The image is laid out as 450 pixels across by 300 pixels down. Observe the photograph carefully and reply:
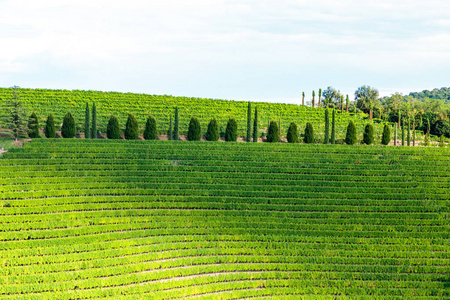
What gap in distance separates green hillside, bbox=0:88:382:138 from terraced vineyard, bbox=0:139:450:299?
15.8m

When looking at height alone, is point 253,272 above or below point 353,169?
below

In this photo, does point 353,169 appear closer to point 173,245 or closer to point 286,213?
point 286,213

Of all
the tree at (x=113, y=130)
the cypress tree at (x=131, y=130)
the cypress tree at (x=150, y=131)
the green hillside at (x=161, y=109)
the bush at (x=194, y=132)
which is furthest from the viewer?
the green hillside at (x=161, y=109)

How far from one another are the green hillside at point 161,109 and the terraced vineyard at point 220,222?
52.0ft

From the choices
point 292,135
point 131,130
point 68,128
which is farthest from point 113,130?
point 292,135

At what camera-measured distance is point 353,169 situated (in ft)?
138

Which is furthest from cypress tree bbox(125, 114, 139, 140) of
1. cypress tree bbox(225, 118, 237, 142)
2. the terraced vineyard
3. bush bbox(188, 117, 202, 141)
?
cypress tree bbox(225, 118, 237, 142)

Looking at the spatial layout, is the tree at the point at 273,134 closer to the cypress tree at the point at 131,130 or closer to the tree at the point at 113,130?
the cypress tree at the point at 131,130

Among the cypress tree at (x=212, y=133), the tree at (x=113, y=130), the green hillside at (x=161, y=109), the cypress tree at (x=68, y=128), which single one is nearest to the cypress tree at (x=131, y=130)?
the tree at (x=113, y=130)

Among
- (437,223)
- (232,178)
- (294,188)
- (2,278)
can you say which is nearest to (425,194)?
(437,223)

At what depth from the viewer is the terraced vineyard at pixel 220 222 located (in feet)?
81.2

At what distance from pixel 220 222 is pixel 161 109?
33669 millimetres

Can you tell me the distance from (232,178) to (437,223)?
14.5 m

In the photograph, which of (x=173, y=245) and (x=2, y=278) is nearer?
(x=2, y=278)
